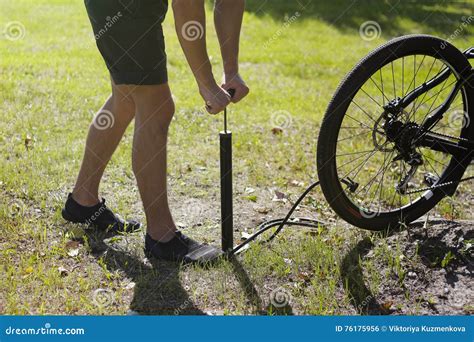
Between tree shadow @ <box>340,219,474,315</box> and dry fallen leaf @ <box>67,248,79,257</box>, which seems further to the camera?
dry fallen leaf @ <box>67,248,79,257</box>

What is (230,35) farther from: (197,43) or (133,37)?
(133,37)

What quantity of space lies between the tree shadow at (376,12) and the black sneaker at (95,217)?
28.7 ft

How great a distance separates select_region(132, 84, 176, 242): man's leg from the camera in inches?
119

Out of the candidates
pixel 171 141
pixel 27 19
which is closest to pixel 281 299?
pixel 171 141

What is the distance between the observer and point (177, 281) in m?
3.03

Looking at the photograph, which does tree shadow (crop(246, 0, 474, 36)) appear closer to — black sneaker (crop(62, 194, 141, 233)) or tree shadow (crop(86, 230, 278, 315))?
black sneaker (crop(62, 194, 141, 233))

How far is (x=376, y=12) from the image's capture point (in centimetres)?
1280

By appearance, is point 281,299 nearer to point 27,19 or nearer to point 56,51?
point 56,51

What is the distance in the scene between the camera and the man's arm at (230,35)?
304 centimetres

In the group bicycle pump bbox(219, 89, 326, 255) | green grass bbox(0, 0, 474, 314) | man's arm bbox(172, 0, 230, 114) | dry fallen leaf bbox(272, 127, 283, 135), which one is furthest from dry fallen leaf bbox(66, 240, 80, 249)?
dry fallen leaf bbox(272, 127, 283, 135)

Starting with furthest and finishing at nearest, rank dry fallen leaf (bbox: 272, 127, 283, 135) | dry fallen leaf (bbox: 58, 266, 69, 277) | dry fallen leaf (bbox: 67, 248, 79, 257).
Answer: dry fallen leaf (bbox: 272, 127, 283, 135)
dry fallen leaf (bbox: 67, 248, 79, 257)
dry fallen leaf (bbox: 58, 266, 69, 277)

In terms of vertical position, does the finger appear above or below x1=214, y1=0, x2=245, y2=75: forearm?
below

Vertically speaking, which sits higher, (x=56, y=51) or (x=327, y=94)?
(x=327, y=94)

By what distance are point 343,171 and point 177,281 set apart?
2.05 meters
